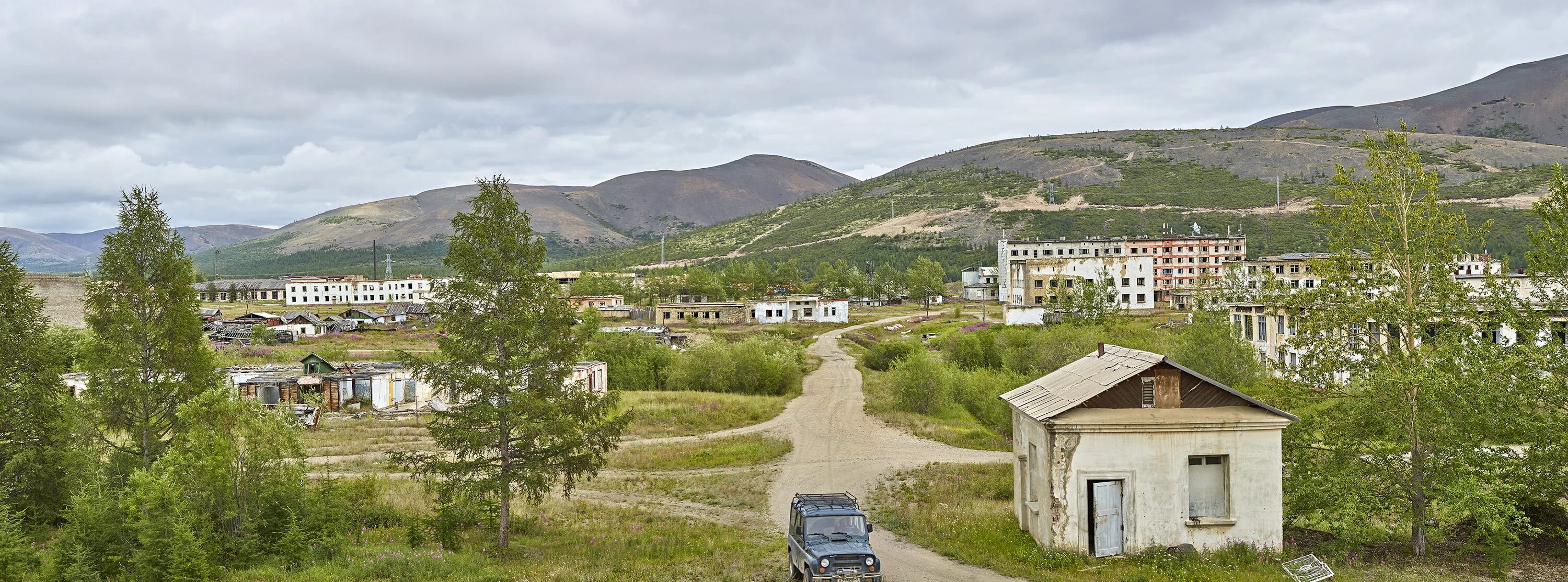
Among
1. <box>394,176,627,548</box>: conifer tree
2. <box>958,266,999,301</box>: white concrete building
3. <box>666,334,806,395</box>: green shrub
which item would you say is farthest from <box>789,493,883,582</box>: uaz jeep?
<box>958,266,999,301</box>: white concrete building

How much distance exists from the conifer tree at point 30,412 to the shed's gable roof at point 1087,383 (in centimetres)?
2135

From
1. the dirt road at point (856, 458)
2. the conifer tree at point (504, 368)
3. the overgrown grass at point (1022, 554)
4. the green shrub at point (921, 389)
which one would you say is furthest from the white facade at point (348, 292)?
the overgrown grass at point (1022, 554)

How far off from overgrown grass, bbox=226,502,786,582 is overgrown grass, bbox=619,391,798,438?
1597 centimetres

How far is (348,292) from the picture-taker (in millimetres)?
161750

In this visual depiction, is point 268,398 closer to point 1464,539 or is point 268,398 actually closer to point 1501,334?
point 1464,539

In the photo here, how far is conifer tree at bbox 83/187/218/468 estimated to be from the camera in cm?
1989

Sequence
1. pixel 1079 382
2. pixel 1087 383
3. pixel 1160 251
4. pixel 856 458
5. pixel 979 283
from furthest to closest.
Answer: pixel 979 283
pixel 1160 251
pixel 856 458
pixel 1079 382
pixel 1087 383

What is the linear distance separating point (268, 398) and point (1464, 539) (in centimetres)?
5004

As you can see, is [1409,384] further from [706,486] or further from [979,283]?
[979,283]

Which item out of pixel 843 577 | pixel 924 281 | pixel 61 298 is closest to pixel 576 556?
pixel 843 577

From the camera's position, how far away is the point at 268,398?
45781mm

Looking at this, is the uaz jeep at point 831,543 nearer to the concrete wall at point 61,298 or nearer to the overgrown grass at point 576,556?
the overgrown grass at point 576,556

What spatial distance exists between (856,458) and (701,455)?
6.18 metres

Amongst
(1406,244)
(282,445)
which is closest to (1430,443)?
(1406,244)
